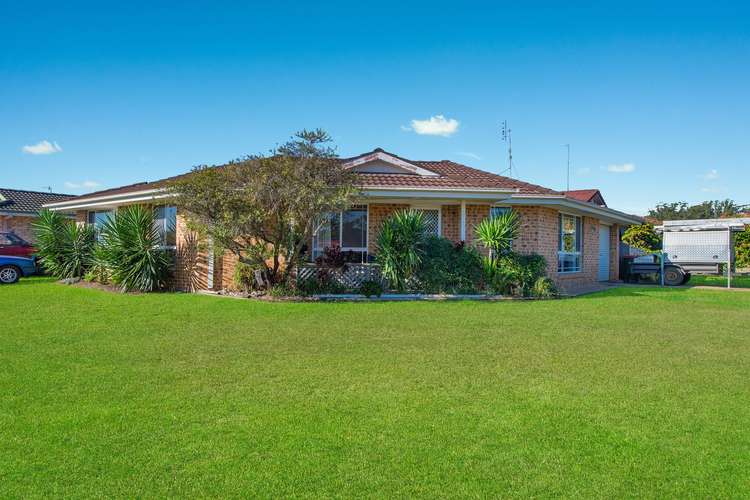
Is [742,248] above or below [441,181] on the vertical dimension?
below

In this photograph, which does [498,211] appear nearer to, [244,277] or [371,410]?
[244,277]

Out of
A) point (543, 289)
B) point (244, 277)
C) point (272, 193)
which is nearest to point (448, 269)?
point (543, 289)

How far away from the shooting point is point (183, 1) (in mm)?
14430

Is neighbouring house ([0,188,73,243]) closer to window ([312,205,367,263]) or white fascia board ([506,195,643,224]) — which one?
window ([312,205,367,263])

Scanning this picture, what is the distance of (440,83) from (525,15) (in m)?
4.73

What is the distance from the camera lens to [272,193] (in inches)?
495

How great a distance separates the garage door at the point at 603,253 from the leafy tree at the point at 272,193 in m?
14.1

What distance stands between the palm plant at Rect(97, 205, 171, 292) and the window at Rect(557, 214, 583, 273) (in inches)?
535

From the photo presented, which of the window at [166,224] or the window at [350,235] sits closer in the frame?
the window at [350,235]

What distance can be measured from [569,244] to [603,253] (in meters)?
4.80

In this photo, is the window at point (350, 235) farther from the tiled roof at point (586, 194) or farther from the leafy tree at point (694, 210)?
the leafy tree at point (694, 210)

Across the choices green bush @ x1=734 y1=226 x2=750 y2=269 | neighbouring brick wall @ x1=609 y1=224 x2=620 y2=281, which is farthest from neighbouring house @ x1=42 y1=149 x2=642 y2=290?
green bush @ x1=734 y1=226 x2=750 y2=269

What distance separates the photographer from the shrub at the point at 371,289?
1416 cm

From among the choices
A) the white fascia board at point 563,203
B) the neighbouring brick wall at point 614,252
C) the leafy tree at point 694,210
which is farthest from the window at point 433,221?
the leafy tree at point 694,210
